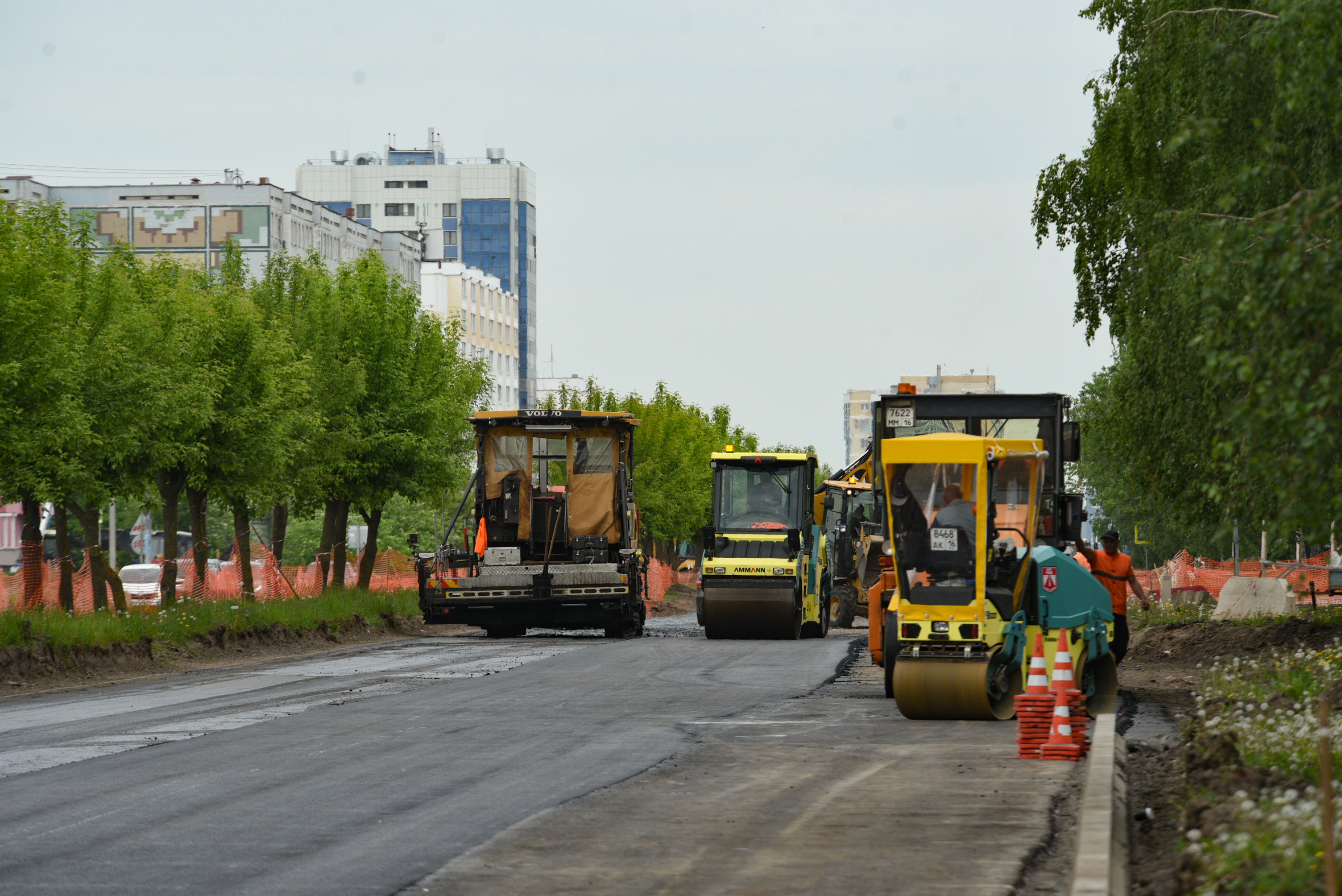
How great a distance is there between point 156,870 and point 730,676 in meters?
12.8

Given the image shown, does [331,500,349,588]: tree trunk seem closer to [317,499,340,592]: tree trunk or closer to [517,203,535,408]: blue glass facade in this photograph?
[317,499,340,592]: tree trunk

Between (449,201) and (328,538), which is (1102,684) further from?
(449,201)

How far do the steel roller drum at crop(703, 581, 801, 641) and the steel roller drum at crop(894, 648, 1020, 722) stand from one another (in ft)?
48.5

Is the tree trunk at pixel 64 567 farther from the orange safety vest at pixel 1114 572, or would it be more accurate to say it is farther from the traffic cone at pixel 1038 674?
the traffic cone at pixel 1038 674

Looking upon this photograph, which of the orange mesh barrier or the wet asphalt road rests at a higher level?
the wet asphalt road

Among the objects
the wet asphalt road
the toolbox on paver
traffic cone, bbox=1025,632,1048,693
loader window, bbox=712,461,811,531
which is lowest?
the wet asphalt road

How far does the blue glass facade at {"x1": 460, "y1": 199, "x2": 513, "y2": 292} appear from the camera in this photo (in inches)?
6033

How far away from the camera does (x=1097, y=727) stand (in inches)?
484

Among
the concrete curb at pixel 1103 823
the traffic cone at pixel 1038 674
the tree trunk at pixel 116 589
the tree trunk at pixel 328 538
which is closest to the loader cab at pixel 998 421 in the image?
the traffic cone at pixel 1038 674

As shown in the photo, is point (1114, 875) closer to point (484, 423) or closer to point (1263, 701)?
point (1263, 701)

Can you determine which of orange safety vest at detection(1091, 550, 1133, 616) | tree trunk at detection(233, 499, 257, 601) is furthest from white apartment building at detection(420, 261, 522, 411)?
orange safety vest at detection(1091, 550, 1133, 616)

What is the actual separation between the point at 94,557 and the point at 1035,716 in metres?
20.4

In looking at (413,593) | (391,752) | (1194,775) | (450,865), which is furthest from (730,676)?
(413,593)

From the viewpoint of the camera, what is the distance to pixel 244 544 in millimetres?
33281
